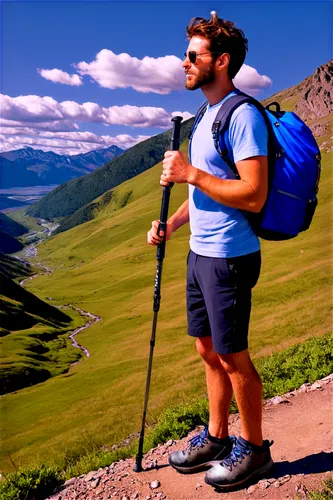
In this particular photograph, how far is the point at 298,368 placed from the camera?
1095 cm

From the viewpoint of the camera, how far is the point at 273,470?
659 cm

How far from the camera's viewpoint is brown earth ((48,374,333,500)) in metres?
6.20

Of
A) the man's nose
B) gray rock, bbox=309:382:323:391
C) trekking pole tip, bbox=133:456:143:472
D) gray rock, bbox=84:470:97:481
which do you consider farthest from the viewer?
gray rock, bbox=309:382:323:391

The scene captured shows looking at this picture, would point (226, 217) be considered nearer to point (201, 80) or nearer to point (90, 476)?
point (201, 80)

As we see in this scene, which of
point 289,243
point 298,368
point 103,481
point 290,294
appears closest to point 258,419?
point 103,481

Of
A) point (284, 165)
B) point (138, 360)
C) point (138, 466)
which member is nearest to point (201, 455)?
point (138, 466)

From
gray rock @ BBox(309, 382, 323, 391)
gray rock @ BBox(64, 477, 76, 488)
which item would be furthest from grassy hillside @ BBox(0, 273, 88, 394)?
gray rock @ BBox(309, 382, 323, 391)

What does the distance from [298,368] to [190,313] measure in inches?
216

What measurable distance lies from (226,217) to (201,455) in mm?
3910

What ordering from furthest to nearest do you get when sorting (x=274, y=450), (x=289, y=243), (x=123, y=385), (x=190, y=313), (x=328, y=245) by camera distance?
1. (x=289, y=243)
2. (x=328, y=245)
3. (x=123, y=385)
4. (x=274, y=450)
5. (x=190, y=313)

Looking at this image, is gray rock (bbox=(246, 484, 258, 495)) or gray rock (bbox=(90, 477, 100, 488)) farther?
gray rock (bbox=(90, 477, 100, 488))

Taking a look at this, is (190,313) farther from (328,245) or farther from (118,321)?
(118,321)

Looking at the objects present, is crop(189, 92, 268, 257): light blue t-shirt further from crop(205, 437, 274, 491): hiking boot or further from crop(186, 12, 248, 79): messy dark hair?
crop(205, 437, 274, 491): hiking boot

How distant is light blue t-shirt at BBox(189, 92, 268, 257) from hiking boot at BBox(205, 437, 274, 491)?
9.70 ft
